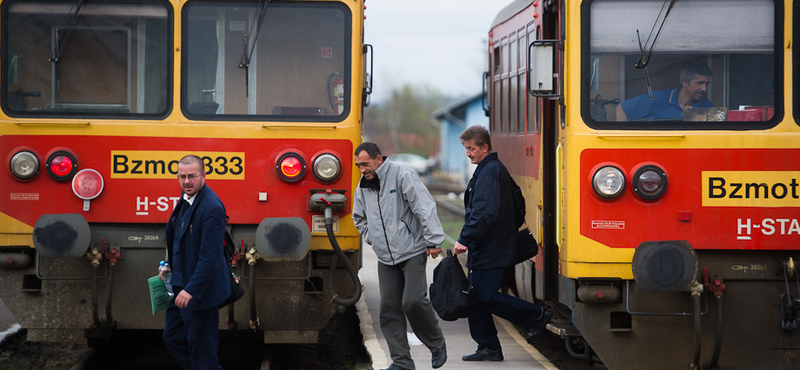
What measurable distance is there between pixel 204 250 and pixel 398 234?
1.46m

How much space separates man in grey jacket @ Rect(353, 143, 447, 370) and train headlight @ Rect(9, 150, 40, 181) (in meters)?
2.27

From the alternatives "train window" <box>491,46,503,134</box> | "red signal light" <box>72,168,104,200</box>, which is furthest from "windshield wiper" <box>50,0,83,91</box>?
"train window" <box>491,46,503,134</box>

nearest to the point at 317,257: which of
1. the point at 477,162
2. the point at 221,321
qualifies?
the point at 221,321

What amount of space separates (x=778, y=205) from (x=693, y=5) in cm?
140

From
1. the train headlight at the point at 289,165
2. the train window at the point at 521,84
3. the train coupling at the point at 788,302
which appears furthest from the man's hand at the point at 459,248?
the train coupling at the point at 788,302

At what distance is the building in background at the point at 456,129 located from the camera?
4872 cm

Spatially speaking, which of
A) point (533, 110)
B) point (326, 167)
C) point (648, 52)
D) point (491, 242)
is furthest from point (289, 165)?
point (648, 52)

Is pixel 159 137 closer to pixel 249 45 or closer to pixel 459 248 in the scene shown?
pixel 249 45

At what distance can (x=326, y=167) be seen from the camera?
6742mm

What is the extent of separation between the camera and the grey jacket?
21.1 feet

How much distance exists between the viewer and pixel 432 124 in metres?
84.4

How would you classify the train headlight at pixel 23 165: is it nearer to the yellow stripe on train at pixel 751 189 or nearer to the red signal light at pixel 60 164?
the red signal light at pixel 60 164

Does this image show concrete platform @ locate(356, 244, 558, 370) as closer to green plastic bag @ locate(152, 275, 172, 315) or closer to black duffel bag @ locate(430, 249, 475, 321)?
black duffel bag @ locate(430, 249, 475, 321)

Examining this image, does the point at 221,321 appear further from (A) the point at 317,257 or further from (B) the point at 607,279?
(B) the point at 607,279
